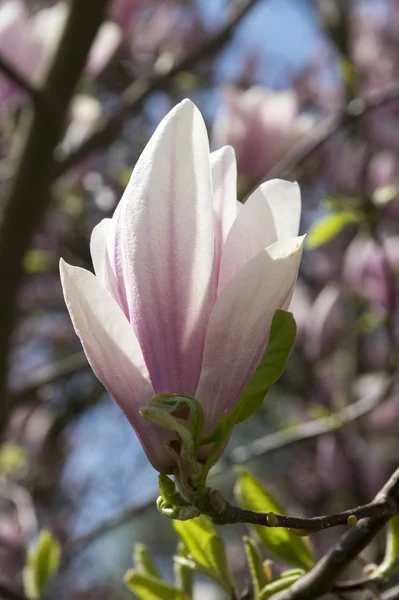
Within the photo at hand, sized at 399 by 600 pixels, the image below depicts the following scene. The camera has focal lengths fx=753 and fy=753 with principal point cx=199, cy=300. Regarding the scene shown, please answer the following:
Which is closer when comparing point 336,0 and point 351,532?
point 351,532

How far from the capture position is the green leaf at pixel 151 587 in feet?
1.99

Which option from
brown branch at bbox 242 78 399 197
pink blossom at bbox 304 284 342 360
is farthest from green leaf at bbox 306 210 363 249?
pink blossom at bbox 304 284 342 360

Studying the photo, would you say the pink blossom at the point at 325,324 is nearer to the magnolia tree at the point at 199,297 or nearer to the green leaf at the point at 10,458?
the magnolia tree at the point at 199,297

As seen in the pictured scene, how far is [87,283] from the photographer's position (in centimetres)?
46

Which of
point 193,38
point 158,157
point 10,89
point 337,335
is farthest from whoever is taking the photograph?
point 193,38

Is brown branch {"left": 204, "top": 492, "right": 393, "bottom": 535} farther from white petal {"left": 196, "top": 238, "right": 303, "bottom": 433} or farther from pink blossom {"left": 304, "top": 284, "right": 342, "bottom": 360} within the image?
pink blossom {"left": 304, "top": 284, "right": 342, "bottom": 360}

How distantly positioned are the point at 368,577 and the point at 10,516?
7.89 feet

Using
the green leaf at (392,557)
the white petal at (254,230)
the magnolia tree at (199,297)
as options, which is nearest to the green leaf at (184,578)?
the magnolia tree at (199,297)

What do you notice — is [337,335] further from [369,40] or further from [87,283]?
[369,40]

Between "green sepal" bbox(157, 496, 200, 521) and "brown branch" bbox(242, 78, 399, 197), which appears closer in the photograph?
"green sepal" bbox(157, 496, 200, 521)

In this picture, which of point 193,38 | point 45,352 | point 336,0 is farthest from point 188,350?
point 193,38

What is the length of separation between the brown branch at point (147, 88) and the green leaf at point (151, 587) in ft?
3.00

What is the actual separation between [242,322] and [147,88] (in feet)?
3.45

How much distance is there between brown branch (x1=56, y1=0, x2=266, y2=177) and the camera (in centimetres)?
137
